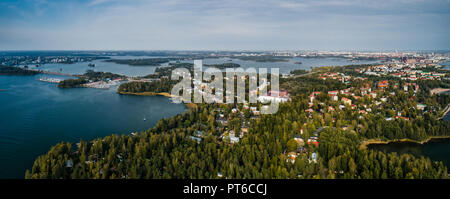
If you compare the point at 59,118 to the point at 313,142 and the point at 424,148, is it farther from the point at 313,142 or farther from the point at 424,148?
the point at 424,148

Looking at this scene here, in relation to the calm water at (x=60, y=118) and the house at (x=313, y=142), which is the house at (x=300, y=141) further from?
the calm water at (x=60, y=118)

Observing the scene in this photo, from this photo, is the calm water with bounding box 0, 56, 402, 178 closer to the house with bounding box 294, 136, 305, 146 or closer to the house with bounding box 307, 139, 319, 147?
the house with bounding box 294, 136, 305, 146

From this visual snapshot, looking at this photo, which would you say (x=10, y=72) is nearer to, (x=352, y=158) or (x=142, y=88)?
(x=142, y=88)

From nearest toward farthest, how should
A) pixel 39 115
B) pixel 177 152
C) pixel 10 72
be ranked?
pixel 177 152
pixel 39 115
pixel 10 72

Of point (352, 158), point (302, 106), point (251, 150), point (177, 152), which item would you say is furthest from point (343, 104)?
point (177, 152)
